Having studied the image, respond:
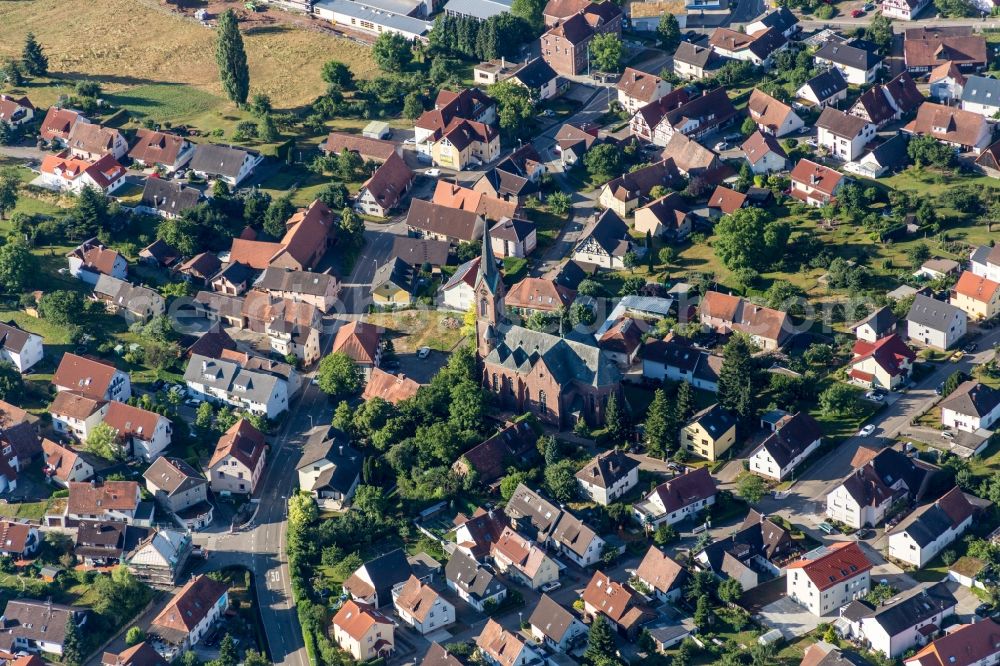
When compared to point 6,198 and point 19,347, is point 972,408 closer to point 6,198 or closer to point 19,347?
point 19,347

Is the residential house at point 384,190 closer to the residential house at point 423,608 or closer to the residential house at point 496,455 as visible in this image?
the residential house at point 496,455

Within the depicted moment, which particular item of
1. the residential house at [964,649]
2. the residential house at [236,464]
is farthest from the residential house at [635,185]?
the residential house at [964,649]

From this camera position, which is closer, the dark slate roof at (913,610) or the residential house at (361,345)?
the dark slate roof at (913,610)

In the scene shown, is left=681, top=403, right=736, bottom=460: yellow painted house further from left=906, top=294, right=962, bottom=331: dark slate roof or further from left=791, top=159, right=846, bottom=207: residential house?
left=791, top=159, right=846, bottom=207: residential house

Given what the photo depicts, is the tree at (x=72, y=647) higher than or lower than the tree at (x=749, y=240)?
lower

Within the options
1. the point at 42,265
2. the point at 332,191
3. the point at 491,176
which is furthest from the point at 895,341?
the point at 42,265

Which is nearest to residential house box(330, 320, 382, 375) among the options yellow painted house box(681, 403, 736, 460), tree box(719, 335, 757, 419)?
yellow painted house box(681, 403, 736, 460)
